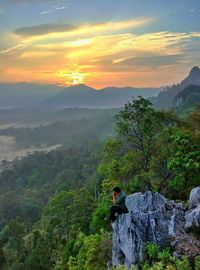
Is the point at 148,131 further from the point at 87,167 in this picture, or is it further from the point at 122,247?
the point at 87,167

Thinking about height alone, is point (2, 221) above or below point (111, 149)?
below

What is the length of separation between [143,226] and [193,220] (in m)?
1.69

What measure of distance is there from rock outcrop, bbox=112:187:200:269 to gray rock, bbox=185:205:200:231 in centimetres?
4

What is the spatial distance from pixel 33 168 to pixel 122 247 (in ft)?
378

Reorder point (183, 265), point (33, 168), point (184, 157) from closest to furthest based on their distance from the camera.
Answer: point (183, 265) → point (184, 157) → point (33, 168)

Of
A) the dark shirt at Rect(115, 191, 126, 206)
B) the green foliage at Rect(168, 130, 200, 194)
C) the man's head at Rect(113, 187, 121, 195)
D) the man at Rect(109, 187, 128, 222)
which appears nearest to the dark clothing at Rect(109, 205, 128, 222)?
the man at Rect(109, 187, 128, 222)

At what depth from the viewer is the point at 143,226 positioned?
1377 centimetres

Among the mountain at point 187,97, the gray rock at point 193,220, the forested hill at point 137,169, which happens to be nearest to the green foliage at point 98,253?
the forested hill at point 137,169

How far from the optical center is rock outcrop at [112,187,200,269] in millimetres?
13250

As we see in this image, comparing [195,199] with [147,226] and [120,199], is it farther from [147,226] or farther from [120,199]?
[120,199]

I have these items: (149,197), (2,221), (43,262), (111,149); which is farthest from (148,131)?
(2,221)

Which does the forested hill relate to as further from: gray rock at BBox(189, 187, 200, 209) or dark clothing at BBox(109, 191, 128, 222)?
gray rock at BBox(189, 187, 200, 209)

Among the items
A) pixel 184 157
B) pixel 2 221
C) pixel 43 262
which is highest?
pixel 184 157

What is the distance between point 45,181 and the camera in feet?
363
